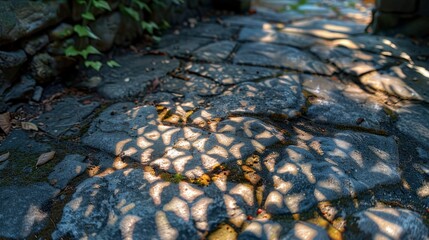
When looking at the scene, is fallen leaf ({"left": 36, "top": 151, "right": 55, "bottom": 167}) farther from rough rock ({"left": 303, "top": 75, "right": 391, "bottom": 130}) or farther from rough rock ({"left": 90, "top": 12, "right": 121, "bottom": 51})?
rough rock ({"left": 303, "top": 75, "right": 391, "bottom": 130})

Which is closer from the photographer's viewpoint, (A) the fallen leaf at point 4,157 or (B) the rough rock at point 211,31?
(A) the fallen leaf at point 4,157

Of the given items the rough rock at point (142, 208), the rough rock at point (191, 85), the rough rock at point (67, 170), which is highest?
the rough rock at point (67, 170)

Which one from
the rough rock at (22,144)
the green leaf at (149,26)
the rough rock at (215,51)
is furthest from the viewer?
the green leaf at (149,26)

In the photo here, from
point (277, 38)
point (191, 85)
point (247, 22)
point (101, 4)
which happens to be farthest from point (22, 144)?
point (247, 22)

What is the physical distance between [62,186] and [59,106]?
1.12 meters

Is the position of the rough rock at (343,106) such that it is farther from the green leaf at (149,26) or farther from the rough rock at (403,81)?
the green leaf at (149,26)

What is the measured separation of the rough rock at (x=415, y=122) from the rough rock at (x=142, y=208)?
4.66ft

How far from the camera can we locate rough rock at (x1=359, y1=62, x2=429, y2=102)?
2.97 metres

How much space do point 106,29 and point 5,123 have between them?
5.17 feet

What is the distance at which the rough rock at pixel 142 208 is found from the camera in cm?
168

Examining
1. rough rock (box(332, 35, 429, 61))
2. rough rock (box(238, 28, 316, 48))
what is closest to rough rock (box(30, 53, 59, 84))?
rough rock (box(238, 28, 316, 48))

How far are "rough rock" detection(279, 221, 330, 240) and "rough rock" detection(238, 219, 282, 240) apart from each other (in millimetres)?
49

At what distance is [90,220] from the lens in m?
1.75

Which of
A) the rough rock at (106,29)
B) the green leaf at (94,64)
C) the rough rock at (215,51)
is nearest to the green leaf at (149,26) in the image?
the rough rock at (106,29)
